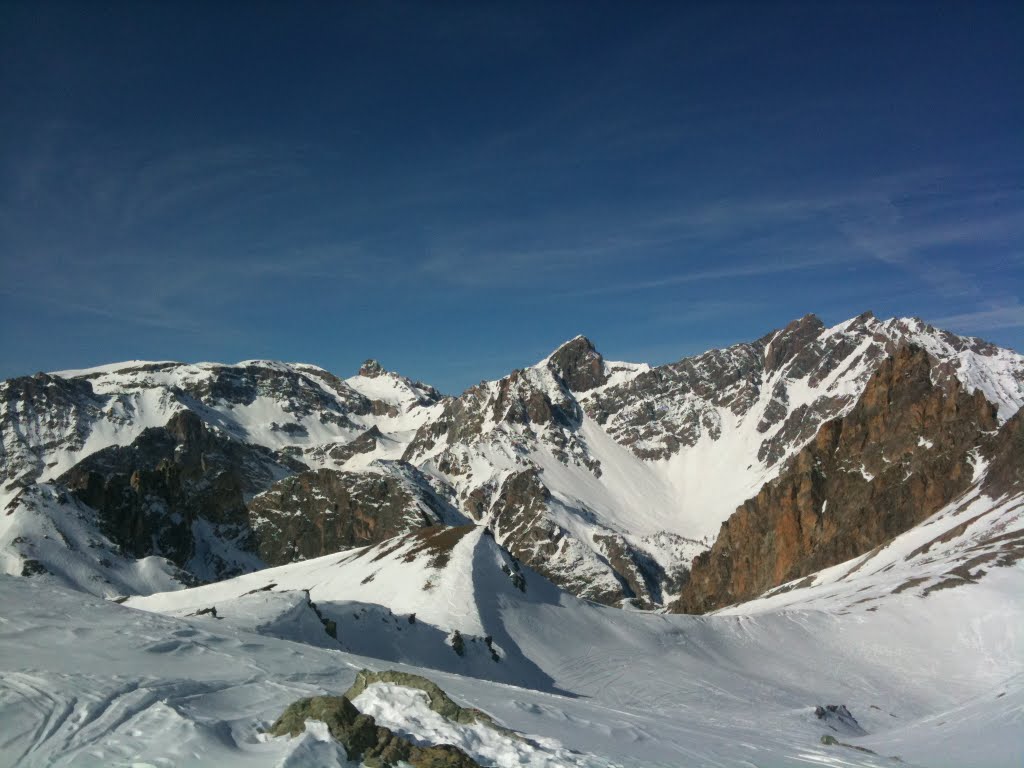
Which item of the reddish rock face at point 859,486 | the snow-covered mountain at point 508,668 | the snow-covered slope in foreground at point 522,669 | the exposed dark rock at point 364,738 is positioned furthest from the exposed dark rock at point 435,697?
the reddish rock face at point 859,486

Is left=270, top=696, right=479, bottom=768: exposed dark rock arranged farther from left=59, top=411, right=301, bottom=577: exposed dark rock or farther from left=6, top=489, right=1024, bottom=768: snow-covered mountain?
left=59, top=411, right=301, bottom=577: exposed dark rock

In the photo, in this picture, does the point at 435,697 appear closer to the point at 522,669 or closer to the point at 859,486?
the point at 522,669

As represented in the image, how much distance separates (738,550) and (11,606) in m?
144

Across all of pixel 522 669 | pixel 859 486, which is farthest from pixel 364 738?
pixel 859 486

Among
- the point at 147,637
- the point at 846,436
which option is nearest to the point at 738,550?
the point at 846,436

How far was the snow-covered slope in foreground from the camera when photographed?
13.6 m

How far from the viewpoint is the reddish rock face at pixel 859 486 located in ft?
366

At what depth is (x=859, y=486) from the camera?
12800 centimetres

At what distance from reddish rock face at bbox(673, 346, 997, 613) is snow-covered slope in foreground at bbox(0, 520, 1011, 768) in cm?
5409

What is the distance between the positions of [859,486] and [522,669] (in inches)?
3972

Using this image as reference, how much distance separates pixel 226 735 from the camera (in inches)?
502

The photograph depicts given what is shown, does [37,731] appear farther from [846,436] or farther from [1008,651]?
[846,436]

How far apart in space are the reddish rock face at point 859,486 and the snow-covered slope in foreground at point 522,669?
5409cm

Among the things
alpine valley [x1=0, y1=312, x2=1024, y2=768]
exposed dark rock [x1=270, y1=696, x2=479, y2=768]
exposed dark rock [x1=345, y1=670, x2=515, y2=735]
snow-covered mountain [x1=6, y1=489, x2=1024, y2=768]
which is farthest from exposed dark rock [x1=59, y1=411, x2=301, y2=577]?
exposed dark rock [x1=270, y1=696, x2=479, y2=768]
